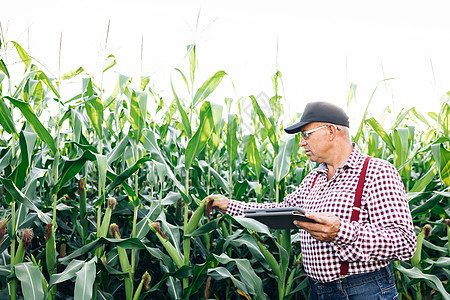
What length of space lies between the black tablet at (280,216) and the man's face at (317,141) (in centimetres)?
53

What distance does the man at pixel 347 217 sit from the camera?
191 centimetres

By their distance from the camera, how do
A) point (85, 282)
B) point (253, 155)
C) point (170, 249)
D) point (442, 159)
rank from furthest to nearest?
point (253, 155), point (442, 159), point (170, 249), point (85, 282)

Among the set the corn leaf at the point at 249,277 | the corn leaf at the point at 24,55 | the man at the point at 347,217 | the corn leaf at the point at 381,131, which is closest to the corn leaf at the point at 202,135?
the man at the point at 347,217

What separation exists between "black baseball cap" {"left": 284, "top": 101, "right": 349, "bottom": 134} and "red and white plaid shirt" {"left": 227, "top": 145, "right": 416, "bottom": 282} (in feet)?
0.68

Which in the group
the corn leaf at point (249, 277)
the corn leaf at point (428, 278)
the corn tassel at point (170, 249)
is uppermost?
the corn tassel at point (170, 249)

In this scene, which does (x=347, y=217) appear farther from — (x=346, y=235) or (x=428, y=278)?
(x=428, y=278)

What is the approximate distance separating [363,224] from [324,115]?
0.67m

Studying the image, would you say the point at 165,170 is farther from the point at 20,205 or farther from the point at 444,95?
the point at 444,95

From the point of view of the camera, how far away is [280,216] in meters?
1.94

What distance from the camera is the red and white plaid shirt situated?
1.90 m

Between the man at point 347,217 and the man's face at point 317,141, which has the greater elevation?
the man's face at point 317,141

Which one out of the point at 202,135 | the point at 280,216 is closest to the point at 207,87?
the point at 202,135

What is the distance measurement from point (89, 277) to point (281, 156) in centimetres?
155

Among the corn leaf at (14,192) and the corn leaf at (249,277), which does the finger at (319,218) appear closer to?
the corn leaf at (249,277)
